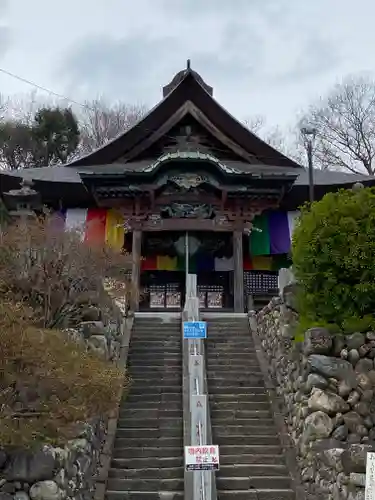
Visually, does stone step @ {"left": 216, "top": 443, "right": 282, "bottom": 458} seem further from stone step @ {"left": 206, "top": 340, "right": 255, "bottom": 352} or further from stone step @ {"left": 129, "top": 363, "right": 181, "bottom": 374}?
stone step @ {"left": 206, "top": 340, "right": 255, "bottom": 352}

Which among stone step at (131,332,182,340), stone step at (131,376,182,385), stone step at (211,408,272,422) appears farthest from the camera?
stone step at (131,332,182,340)

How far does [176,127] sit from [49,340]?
48.6ft

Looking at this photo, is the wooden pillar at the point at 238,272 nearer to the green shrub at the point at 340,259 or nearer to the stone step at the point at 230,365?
the stone step at the point at 230,365

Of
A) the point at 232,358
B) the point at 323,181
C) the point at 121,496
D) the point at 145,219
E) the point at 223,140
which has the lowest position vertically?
the point at 121,496

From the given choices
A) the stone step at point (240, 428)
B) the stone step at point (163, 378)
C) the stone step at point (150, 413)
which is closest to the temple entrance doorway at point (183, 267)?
the stone step at point (163, 378)

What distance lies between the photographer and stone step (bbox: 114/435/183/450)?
9961 millimetres

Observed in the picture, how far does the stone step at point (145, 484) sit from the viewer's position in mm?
9031

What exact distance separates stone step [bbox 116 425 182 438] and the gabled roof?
11.8 metres

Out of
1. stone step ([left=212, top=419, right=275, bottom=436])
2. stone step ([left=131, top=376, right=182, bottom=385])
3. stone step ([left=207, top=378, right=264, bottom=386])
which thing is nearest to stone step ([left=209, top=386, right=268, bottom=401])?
stone step ([left=207, top=378, right=264, bottom=386])

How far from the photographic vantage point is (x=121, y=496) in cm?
881

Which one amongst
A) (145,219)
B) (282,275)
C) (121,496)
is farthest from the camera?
(145,219)

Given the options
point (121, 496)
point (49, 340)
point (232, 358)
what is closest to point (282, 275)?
point (232, 358)

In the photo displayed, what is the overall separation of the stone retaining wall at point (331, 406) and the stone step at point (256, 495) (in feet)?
1.14

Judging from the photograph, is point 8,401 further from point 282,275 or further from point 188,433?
point 282,275
